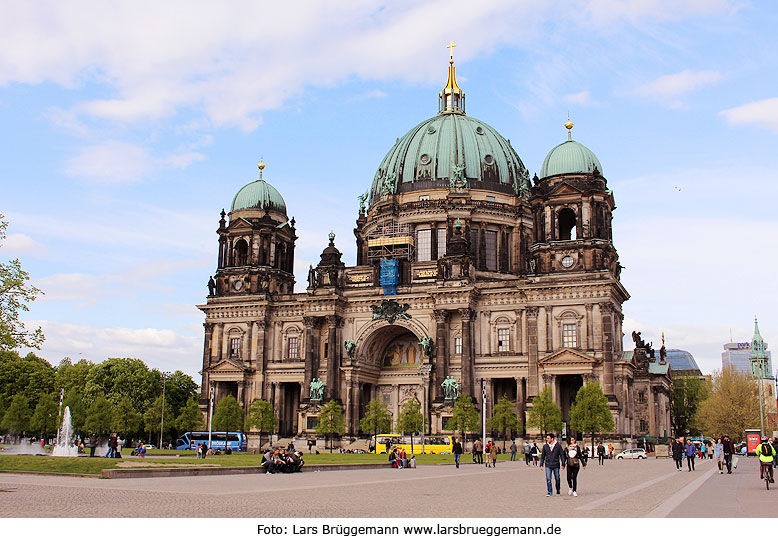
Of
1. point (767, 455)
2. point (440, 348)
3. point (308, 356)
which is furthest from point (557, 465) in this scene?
point (308, 356)

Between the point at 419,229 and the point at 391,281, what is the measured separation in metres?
10.0

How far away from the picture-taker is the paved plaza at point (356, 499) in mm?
19047

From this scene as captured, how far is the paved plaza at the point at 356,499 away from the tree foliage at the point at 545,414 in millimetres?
38140

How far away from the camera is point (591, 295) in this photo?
73625mm

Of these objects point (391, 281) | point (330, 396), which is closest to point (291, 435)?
point (330, 396)

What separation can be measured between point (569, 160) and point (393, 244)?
785 inches

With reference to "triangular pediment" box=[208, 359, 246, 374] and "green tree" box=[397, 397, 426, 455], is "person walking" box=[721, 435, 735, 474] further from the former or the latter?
"triangular pediment" box=[208, 359, 246, 374]

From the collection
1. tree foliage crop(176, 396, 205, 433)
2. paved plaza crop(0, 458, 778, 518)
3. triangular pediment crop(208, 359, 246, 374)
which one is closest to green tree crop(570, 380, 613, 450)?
triangular pediment crop(208, 359, 246, 374)

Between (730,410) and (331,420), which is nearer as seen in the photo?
(331,420)

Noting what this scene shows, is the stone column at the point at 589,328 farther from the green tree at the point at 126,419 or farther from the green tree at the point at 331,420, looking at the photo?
the green tree at the point at 126,419

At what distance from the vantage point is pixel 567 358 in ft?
241

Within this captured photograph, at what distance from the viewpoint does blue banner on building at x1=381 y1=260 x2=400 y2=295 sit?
270ft

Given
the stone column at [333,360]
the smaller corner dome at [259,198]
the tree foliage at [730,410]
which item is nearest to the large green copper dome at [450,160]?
the smaller corner dome at [259,198]

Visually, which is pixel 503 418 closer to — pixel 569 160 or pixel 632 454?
pixel 632 454
